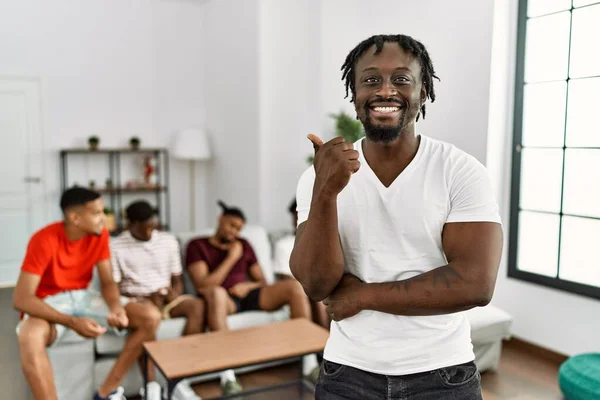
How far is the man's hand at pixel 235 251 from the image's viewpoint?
3482mm

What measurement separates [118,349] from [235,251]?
90cm

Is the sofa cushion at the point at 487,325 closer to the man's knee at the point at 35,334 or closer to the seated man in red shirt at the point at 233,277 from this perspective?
the seated man in red shirt at the point at 233,277

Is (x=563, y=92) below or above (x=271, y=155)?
above

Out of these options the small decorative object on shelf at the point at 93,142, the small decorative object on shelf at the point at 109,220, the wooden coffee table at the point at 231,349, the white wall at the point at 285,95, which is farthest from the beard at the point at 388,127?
the small decorative object on shelf at the point at 93,142

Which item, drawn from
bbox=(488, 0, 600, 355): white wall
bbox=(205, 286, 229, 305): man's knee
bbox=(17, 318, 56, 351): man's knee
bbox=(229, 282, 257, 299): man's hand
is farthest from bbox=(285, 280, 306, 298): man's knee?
bbox=(488, 0, 600, 355): white wall

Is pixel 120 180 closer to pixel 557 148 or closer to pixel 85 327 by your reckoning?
pixel 85 327

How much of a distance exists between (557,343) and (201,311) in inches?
84.4

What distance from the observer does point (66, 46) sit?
561 cm

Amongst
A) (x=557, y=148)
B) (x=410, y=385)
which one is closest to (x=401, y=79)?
(x=410, y=385)

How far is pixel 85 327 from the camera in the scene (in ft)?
8.77

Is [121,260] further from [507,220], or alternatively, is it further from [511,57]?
[511,57]

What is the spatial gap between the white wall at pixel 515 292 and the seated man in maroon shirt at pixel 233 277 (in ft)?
4.67

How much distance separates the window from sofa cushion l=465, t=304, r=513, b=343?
534 mm

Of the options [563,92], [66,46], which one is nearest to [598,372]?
[563,92]
